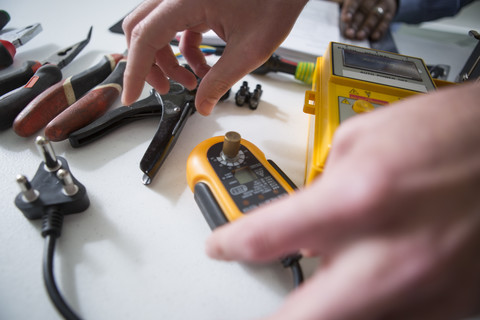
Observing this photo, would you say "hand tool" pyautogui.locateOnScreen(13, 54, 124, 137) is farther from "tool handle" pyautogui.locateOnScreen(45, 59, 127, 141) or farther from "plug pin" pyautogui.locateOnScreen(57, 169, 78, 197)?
"plug pin" pyautogui.locateOnScreen(57, 169, 78, 197)

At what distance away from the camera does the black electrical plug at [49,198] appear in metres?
0.35

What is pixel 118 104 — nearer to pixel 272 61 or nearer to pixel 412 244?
pixel 272 61

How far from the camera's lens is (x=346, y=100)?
0.45 m

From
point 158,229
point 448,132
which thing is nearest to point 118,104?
point 158,229

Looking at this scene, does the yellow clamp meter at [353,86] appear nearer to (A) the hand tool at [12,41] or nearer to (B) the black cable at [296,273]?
(B) the black cable at [296,273]

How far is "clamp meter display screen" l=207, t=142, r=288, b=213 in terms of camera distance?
0.39 meters

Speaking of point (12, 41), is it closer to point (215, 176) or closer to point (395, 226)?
point (215, 176)

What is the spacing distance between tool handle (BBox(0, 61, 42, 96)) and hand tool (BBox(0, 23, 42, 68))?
103mm

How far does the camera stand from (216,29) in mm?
503

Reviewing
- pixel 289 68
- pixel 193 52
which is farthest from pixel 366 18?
pixel 193 52

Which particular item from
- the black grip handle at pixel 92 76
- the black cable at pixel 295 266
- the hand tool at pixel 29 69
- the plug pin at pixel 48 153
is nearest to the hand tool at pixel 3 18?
the hand tool at pixel 29 69

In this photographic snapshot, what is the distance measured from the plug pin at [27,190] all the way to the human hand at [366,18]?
1.03 m

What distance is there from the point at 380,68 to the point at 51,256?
612 mm

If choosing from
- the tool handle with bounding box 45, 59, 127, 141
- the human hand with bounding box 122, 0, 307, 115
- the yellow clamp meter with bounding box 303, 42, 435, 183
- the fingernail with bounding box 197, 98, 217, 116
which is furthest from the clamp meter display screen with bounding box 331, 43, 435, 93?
the tool handle with bounding box 45, 59, 127, 141
